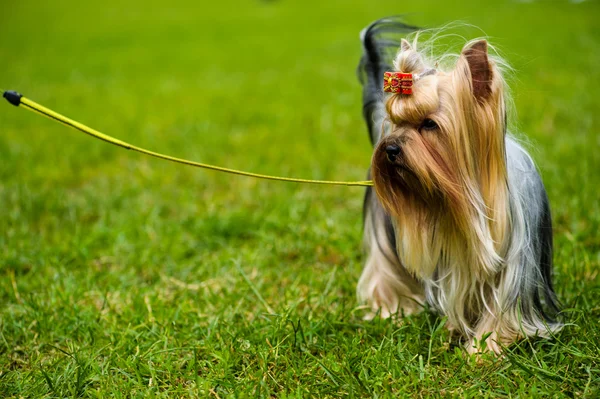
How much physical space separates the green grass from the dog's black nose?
0.66 metres

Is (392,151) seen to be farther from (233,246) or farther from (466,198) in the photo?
(233,246)

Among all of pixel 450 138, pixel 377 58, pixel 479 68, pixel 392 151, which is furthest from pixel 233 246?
pixel 479 68

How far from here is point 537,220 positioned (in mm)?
2621

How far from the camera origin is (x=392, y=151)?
2.40 m

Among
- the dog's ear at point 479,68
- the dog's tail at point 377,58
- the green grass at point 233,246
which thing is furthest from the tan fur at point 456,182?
the dog's tail at point 377,58

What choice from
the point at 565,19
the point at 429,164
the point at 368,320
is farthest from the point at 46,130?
the point at 565,19

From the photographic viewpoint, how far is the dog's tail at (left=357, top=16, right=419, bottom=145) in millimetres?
3168

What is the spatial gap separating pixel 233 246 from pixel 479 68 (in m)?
2.29

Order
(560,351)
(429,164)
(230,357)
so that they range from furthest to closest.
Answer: (230,357) < (560,351) < (429,164)

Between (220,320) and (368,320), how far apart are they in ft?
2.42

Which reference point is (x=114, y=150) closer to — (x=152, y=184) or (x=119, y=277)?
(x=152, y=184)

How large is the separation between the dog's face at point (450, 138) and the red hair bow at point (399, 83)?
28 millimetres

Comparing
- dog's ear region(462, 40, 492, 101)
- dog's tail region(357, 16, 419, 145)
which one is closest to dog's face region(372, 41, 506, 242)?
dog's ear region(462, 40, 492, 101)

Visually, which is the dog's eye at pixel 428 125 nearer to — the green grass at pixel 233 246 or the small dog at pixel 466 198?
the small dog at pixel 466 198
